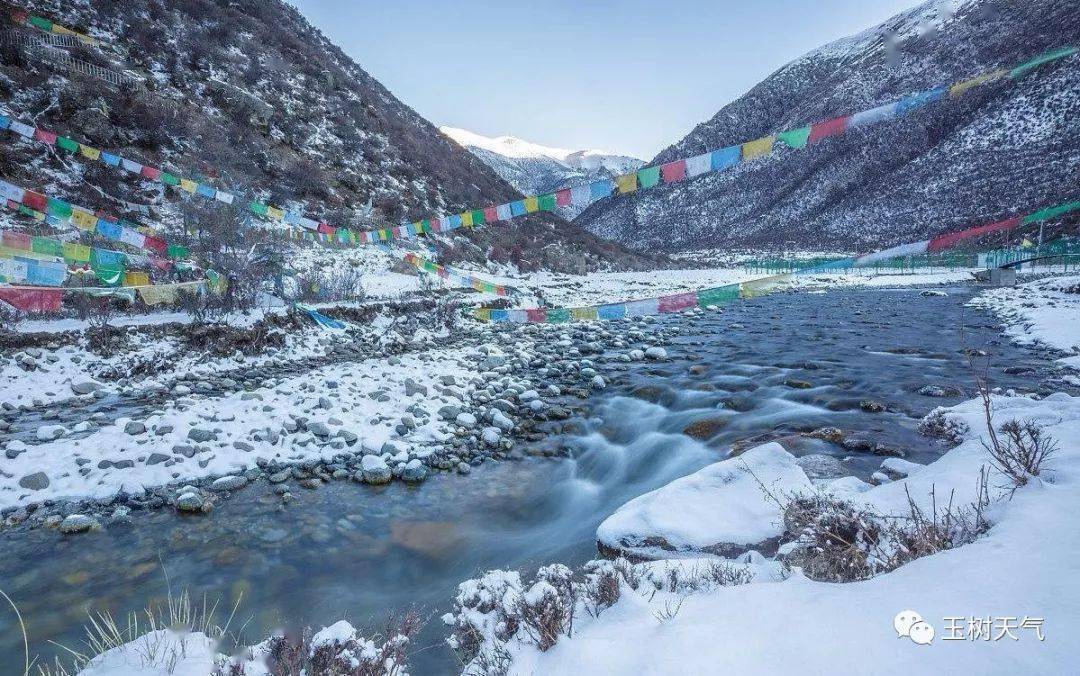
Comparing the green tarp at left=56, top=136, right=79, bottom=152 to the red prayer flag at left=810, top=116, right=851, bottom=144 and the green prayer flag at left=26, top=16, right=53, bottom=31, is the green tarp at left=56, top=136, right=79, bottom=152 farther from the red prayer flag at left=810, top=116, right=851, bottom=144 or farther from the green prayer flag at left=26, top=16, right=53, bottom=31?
the red prayer flag at left=810, top=116, right=851, bottom=144

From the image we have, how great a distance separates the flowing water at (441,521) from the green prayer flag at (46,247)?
9273 mm

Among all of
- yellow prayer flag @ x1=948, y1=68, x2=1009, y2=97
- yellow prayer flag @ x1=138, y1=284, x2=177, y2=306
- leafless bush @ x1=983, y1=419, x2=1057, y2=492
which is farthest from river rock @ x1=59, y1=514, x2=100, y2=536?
yellow prayer flag @ x1=948, y1=68, x2=1009, y2=97

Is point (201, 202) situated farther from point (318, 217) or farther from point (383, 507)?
point (383, 507)

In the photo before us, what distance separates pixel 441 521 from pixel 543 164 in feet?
553

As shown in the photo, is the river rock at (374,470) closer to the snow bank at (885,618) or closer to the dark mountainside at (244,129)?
the snow bank at (885,618)

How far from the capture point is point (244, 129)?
70.9 ft

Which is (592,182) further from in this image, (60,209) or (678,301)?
(60,209)

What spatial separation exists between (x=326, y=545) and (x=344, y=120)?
91.3ft

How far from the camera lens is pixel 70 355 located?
288 inches

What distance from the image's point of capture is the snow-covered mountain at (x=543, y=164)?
454 ft

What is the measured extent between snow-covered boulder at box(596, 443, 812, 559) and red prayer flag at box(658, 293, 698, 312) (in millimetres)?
3804

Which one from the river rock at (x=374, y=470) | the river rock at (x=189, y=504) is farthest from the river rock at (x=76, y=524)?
the river rock at (x=374, y=470)

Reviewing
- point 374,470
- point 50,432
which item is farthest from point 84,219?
point 374,470

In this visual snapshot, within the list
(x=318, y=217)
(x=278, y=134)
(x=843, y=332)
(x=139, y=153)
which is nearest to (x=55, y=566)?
(x=843, y=332)
